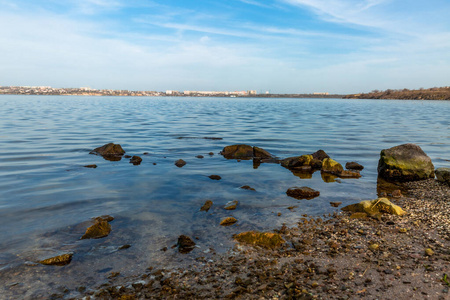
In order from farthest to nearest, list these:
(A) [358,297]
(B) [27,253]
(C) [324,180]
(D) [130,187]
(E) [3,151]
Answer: (E) [3,151]
(C) [324,180]
(D) [130,187]
(B) [27,253]
(A) [358,297]

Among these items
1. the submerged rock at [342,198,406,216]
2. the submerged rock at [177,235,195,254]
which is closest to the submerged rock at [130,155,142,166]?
the submerged rock at [177,235,195,254]

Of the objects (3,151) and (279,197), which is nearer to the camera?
(279,197)

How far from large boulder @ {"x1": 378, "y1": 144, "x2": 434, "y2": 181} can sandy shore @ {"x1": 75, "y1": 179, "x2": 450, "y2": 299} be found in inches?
233

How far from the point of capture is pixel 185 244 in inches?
288

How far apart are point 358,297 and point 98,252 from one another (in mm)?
5769

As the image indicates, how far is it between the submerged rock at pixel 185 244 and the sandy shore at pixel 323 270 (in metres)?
0.51

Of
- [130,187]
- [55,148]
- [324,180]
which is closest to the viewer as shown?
[130,187]

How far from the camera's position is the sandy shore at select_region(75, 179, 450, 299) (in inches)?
212

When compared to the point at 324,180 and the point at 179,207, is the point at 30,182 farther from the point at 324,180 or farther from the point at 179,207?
the point at 324,180

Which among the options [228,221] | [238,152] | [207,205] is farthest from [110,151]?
[228,221]

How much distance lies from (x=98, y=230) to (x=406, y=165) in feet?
43.7

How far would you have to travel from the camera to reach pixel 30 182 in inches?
520

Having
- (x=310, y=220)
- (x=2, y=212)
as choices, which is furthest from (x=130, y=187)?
(x=310, y=220)

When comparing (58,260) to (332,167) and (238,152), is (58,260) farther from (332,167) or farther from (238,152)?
(238,152)
